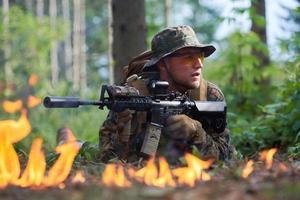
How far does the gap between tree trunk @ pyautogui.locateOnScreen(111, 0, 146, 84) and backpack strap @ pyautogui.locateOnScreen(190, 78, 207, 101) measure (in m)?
2.19

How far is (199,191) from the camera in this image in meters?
2.73

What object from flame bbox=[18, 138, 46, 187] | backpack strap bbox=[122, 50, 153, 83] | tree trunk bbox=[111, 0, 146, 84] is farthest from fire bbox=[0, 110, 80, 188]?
tree trunk bbox=[111, 0, 146, 84]

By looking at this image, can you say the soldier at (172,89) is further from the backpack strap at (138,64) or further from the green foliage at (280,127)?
the green foliage at (280,127)

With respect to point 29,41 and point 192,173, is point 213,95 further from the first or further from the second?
point 29,41

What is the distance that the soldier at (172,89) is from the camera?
472 centimetres

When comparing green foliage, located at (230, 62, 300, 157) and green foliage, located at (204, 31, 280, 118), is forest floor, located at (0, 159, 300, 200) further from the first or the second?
green foliage, located at (204, 31, 280, 118)

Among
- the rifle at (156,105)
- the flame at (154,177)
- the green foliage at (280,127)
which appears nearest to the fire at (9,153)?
the rifle at (156,105)

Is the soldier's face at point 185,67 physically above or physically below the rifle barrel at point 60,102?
above

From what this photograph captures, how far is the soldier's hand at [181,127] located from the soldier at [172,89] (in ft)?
0.09

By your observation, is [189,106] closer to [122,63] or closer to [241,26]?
[122,63]

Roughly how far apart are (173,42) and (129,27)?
2.24m

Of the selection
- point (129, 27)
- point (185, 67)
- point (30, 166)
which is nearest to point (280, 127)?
point (129, 27)

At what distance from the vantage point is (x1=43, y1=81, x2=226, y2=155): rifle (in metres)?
4.26

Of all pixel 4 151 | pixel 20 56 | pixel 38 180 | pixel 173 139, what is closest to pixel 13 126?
pixel 4 151
